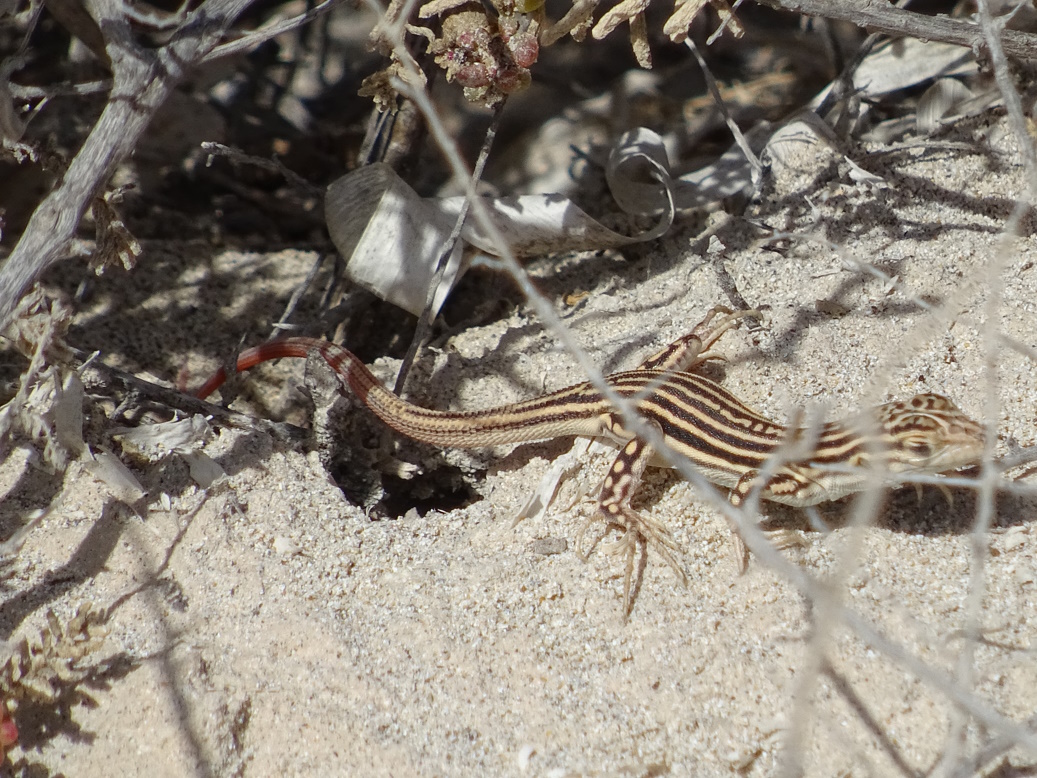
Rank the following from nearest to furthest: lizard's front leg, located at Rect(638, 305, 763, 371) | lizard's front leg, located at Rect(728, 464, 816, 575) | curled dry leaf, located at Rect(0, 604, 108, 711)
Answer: curled dry leaf, located at Rect(0, 604, 108, 711) → lizard's front leg, located at Rect(728, 464, 816, 575) → lizard's front leg, located at Rect(638, 305, 763, 371)

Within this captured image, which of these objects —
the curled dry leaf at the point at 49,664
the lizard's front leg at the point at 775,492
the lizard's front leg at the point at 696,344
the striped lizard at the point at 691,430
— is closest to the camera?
the curled dry leaf at the point at 49,664

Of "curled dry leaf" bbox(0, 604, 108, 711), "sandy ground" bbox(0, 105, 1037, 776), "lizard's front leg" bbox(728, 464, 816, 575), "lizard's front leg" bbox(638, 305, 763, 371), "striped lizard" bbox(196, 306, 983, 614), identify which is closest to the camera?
"sandy ground" bbox(0, 105, 1037, 776)

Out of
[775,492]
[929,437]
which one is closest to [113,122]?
[775,492]

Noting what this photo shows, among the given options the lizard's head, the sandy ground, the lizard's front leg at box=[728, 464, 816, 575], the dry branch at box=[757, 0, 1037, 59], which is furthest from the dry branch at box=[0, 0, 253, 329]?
the lizard's head

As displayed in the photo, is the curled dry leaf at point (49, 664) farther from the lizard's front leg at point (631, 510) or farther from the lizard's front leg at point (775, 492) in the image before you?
the lizard's front leg at point (775, 492)

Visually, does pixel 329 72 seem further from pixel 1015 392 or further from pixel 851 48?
pixel 1015 392

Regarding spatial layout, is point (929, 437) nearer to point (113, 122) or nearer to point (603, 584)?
point (603, 584)

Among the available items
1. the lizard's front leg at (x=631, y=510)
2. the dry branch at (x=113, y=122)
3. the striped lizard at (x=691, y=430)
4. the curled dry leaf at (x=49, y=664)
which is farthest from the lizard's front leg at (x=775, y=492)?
the dry branch at (x=113, y=122)

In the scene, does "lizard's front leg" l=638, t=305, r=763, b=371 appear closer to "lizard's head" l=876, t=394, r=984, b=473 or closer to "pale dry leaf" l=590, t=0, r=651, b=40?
"lizard's head" l=876, t=394, r=984, b=473
